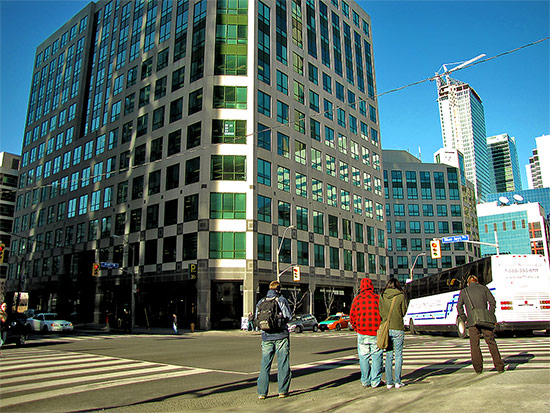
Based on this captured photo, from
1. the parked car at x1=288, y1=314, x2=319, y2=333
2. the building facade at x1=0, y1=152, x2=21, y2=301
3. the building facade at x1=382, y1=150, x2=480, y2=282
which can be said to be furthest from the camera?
the building facade at x1=0, y1=152, x2=21, y2=301

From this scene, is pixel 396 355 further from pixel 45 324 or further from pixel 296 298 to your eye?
pixel 296 298

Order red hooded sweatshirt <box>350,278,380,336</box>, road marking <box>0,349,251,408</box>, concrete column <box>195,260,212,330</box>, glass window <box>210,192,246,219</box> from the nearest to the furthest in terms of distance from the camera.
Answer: red hooded sweatshirt <box>350,278,380,336</box>
road marking <box>0,349,251,408</box>
concrete column <box>195,260,212,330</box>
glass window <box>210,192,246,219</box>

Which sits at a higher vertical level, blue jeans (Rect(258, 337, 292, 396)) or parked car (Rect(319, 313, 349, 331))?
blue jeans (Rect(258, 337, 292, 396))

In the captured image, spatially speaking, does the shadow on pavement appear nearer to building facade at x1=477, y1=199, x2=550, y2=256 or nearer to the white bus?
the white bus

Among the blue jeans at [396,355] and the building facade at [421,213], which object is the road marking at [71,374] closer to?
the blue jeans at [396,355]

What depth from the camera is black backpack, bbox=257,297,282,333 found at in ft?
22.2

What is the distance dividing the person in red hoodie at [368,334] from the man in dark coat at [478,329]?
1884 millimetres

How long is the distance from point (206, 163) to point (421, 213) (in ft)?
212

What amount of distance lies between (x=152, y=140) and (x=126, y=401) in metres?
44.2

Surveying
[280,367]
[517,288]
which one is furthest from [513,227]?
[280,367]


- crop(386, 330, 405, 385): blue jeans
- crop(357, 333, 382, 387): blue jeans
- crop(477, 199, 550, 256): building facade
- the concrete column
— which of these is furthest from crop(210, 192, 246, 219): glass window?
crop(477, 199, 550, 256): building facade

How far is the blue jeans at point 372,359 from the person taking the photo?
717cm

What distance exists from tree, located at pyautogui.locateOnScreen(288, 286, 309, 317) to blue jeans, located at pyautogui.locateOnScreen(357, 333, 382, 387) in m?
34.5

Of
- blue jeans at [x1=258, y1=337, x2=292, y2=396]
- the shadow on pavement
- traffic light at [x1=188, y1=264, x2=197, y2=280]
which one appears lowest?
the shadow on pavement
